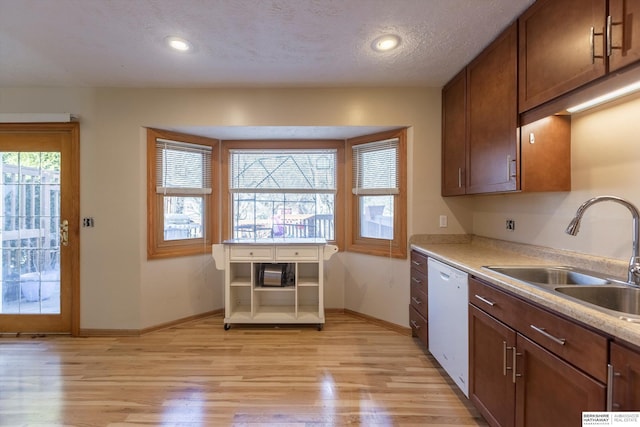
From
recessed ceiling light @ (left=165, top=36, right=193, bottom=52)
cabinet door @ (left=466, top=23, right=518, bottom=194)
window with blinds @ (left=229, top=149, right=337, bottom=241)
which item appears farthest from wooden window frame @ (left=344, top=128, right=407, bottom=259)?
recessed ceiling light @ (left=165, top=36, right=193, bottom=52)

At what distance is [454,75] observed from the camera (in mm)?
2494

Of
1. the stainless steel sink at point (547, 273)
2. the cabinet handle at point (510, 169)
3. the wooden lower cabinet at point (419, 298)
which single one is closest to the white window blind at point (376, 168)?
the wooden lower cabinet at point (419, 298)

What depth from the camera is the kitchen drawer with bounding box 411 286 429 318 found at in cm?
238

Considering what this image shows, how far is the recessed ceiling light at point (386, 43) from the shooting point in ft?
6.40

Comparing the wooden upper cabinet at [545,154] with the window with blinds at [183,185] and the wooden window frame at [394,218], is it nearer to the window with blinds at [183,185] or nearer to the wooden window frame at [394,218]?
the wooden window frame at [394,218]

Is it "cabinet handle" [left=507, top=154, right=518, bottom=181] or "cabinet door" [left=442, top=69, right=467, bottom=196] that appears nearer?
"cabinet handle" [left=507, top=154, right=518, bottom=181]

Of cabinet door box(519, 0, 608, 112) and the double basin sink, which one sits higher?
cabinet door box(519, 0, 608, 112)

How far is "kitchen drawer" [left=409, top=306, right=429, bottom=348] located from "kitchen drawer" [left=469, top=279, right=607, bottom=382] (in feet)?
3.09

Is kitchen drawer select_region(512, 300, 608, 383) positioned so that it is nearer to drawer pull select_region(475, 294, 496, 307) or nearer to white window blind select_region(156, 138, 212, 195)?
drawer pull select_region(475, 294, 496, 307)

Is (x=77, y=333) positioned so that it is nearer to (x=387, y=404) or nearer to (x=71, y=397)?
(x=71, y=397)

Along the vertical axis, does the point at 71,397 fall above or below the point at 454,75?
below

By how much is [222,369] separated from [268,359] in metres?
0.36

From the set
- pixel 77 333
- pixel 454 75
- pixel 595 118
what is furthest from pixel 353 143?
pixel 77 333

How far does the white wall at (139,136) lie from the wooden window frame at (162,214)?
7cm
